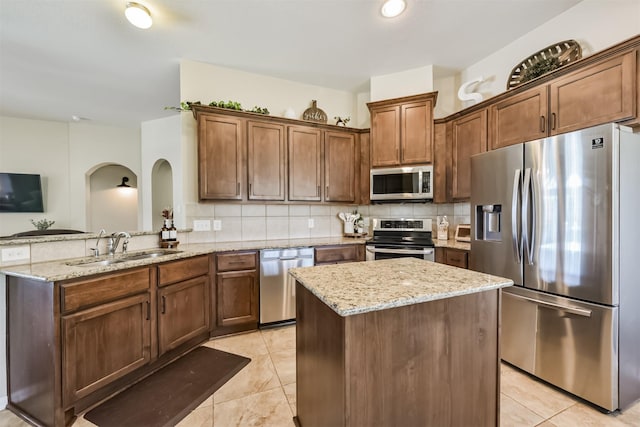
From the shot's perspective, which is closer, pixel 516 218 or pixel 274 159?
pixel 516 218

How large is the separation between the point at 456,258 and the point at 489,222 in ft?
1.77

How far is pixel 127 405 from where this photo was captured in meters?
1.73

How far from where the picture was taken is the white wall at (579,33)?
1.95 m

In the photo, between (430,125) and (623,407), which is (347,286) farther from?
(430,125)

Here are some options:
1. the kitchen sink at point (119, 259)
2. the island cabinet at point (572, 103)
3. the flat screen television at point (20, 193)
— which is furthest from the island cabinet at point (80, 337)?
the flat screen television at point (20, 193)

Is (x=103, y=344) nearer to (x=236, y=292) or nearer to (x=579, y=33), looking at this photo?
(x=236, y=292)

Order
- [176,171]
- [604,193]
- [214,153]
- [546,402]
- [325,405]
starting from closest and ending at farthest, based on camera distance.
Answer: [325,405] < [604,193] < [546,402] < [214,153] < [176,171]

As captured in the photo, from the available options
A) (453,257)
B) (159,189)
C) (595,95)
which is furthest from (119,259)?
(159,189)

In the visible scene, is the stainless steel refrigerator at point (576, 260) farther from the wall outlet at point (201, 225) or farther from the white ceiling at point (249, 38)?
the wall outlet at point (201, 225)

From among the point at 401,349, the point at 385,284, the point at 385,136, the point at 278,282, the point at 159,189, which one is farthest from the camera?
the point at 159,189

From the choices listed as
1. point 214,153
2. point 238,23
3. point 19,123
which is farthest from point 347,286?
point 19,123

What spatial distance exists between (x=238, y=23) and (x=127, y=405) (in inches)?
120

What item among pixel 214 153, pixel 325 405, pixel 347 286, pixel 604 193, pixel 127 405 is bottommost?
pixel 127 405

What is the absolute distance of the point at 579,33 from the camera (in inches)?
87.1
